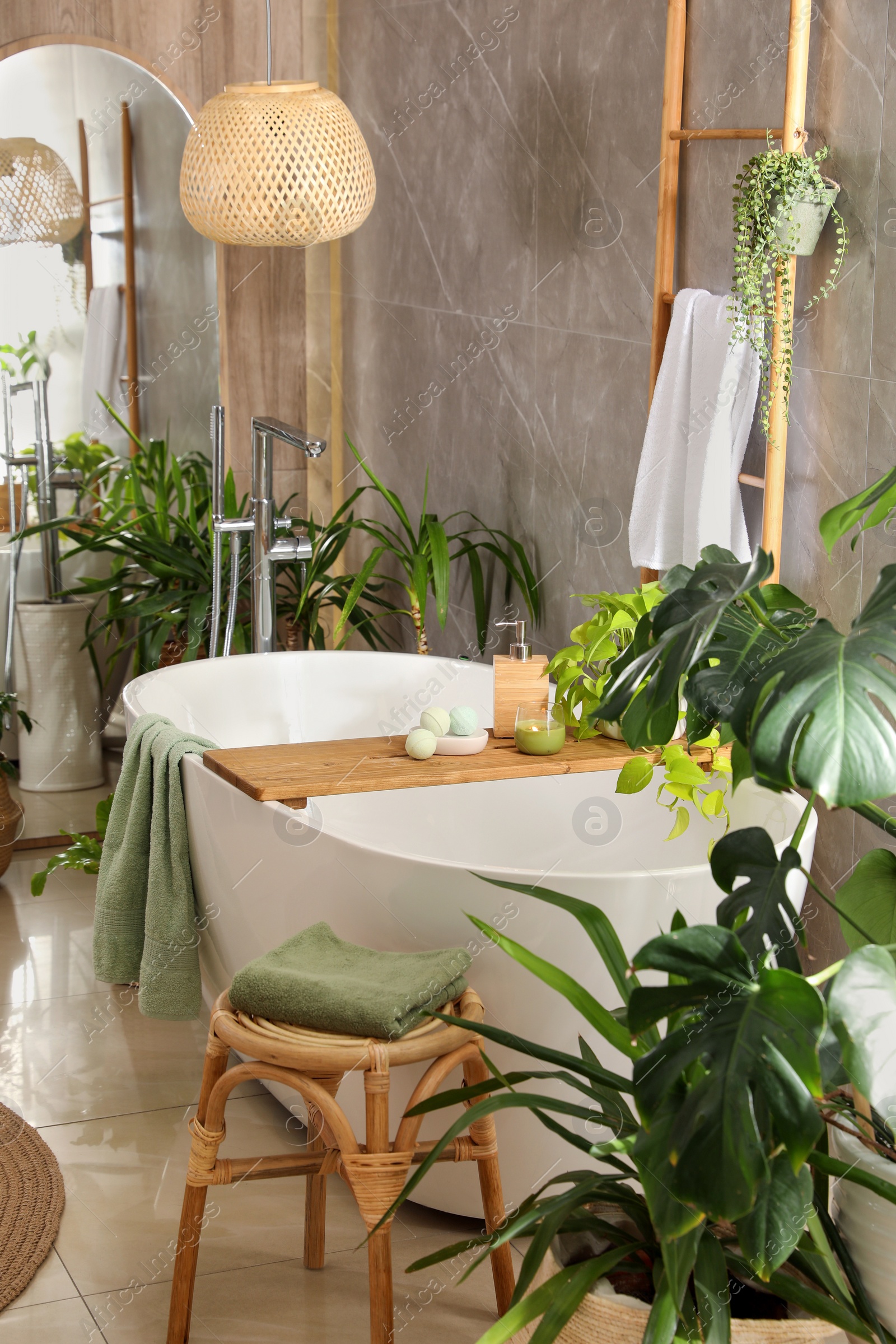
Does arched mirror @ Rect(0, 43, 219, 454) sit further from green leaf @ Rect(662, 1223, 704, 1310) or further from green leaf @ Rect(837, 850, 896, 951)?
green leaf @ Rect(662, 1223, 704, 1310)

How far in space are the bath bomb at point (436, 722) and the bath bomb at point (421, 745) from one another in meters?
0.04

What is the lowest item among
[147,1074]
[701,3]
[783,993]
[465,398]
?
[147,1074]

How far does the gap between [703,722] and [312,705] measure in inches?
77.8

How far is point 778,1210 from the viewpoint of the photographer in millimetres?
1159

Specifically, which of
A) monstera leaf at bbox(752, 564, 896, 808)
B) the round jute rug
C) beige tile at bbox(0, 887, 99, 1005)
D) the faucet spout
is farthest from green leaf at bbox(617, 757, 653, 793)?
beige tile at bbox(0, 887, 99, 1005)

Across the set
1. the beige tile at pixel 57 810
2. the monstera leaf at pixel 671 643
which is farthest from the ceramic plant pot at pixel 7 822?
the monstera leaf at pixel 671 643

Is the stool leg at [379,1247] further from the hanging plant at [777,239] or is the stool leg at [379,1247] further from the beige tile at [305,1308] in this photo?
the hanging plant at [777,239]

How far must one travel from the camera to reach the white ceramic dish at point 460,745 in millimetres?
2514

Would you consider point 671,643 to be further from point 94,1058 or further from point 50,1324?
point 94,1058

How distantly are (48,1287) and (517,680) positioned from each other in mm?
1282

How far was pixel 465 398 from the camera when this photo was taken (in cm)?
376

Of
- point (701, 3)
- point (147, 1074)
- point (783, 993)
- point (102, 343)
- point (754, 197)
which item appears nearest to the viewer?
point (783, 993)

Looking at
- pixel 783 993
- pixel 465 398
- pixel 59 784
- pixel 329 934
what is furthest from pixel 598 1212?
pixel 59 784

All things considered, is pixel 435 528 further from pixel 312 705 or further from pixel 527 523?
pixel 312 705
